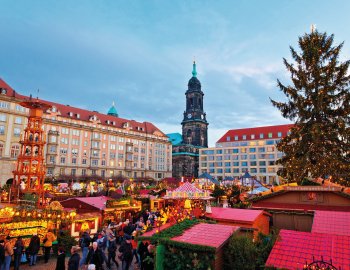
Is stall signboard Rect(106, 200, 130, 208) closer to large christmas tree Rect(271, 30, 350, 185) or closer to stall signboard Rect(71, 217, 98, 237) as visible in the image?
stall signboard Rect(71, 217, 98, 237)

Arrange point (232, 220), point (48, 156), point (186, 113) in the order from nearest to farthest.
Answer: point (232, 220) → point (48, 156) → point (186, 113)

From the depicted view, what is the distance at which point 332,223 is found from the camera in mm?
8305

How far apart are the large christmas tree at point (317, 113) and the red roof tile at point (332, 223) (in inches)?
353

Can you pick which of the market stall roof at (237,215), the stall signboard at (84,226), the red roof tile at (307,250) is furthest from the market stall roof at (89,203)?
the red roof tile at (307,250)

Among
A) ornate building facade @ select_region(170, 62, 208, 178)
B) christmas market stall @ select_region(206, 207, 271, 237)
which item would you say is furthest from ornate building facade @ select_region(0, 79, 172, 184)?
christmas market stall @ select_region(206, 207, 271, 237)

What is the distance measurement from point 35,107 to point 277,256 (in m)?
18.9

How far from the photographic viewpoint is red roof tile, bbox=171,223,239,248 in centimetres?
672

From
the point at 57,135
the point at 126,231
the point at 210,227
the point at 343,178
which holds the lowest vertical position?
the point at 126,231

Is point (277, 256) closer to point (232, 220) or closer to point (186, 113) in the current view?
point (232, 220)

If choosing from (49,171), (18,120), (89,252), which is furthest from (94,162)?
(89,252)

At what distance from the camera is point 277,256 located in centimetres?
580

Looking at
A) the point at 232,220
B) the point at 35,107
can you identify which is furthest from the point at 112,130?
the point at 232,220

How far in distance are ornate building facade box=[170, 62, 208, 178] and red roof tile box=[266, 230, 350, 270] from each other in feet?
308

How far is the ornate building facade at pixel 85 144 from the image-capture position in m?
47.7
